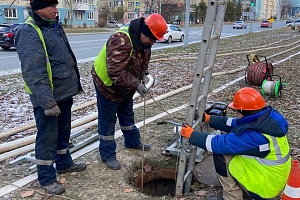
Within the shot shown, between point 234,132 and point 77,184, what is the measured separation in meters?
1.88

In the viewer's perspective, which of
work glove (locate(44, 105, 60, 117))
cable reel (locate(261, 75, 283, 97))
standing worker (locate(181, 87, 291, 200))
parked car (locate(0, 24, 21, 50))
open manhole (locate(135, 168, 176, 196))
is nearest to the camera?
standing worker (locate(181, 87, 291, 200))

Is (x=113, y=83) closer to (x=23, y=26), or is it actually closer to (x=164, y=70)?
(x=23, y=26)

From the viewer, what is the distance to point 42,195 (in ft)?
11.5

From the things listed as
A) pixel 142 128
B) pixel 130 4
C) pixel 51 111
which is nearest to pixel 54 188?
pixel 51 111

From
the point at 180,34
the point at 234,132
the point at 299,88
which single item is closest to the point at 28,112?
the point at 234,132

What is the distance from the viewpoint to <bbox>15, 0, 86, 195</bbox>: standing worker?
304cm

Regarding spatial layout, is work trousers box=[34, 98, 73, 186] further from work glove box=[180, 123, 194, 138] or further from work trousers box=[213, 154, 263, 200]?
work trousers box=[213, 154, 263, 200]

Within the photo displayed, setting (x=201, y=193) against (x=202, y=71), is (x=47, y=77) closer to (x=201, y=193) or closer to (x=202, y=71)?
(x=202, y=71)

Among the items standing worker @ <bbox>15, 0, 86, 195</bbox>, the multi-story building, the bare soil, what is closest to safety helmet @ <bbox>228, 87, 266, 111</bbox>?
the bare soil

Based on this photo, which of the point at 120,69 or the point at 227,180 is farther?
the point at 120,69

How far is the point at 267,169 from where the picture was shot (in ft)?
9.73

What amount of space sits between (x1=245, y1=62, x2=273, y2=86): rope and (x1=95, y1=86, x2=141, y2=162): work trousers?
4.66 metres

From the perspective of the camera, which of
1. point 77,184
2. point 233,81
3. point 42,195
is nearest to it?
point 42,195

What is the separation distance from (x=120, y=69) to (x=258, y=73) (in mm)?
5444
